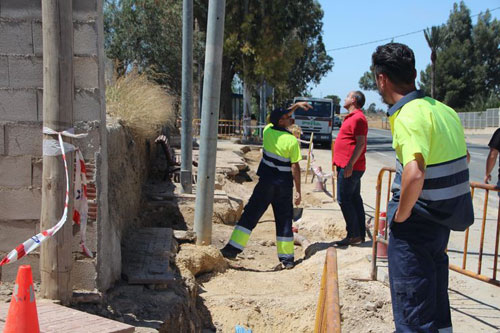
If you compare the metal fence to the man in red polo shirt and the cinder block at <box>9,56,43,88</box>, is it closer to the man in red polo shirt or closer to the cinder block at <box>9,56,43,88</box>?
the man in red polo shirt

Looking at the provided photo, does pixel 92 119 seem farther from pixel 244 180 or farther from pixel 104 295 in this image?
pixel 244 180

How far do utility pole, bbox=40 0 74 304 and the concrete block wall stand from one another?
0.22m

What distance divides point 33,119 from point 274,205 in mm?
3346

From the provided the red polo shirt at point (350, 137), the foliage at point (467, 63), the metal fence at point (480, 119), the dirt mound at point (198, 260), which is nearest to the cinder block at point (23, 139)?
the dirt mound at point (198, 260)

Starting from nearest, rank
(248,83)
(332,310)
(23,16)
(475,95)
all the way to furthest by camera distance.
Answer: (332,310), (23,16), (248,83), (475,95)

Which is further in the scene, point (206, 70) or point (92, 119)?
point (206, 70)

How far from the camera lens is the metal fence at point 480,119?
4709 cm

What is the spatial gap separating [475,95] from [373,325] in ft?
203

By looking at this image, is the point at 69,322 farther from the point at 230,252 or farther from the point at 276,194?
the point at 276,194

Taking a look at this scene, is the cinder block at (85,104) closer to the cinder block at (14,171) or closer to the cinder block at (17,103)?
the cinder block at (17,103)

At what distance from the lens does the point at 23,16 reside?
143 inches

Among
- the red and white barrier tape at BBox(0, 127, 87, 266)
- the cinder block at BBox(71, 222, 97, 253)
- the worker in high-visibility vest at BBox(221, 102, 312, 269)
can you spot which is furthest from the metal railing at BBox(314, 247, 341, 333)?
the worker in high-visibility vest at BBox(221, 102, 312, 269)

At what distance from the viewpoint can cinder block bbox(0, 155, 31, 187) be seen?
376 cm

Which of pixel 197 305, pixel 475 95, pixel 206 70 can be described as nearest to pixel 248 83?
pixel 206 70
